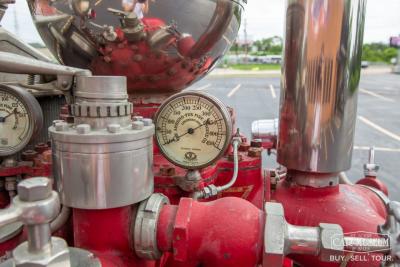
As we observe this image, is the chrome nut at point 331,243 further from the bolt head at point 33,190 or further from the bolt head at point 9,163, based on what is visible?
the bolt head at point 9,163

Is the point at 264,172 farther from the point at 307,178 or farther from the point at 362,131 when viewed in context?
the point at 362,131

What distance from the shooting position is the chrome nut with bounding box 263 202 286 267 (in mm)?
442

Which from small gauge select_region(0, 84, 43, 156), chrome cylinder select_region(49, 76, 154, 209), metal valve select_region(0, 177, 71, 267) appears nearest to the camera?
metal valve select_region(0, 177, 71, 267)

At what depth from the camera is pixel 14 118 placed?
0.80 meters

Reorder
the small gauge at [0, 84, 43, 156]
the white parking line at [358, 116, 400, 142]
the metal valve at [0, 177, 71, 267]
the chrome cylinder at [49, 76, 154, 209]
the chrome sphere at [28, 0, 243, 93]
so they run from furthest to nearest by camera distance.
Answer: the white parking line at [358, 116, 400, 142] → the small gauge at [0, 84, 43, 156] → the chrome sphere at [28, 0, 243, 93] → the chrome cylinder at [49, 76, 154, 209] → the metal valve at [0, 177, 71, 267]

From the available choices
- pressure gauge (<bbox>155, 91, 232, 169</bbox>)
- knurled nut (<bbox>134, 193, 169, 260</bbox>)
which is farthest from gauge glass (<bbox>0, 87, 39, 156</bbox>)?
knurled nut (<bbox>134, 193, 169, 260</bbox>)

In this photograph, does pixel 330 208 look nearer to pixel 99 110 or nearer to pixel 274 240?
pixel 274 240

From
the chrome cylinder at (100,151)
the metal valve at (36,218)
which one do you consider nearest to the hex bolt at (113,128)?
the chrome cylinder at (100,151)

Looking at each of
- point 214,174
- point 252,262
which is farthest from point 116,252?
→ point 214,174

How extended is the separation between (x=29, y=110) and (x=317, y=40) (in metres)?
0.69

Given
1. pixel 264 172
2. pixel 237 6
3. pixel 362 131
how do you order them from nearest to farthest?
1. pixel 237 6
2. pixel 264 172
3. pixel 362 131

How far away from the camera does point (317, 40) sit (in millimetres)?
701

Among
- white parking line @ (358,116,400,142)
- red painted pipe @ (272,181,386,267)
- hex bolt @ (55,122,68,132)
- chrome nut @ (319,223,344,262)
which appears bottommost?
white parking line @ (358,116,400,142)

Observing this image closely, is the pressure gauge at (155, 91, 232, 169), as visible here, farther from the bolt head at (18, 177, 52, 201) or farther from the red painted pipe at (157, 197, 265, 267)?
the bolt head at (18, 177, 52, 201)
